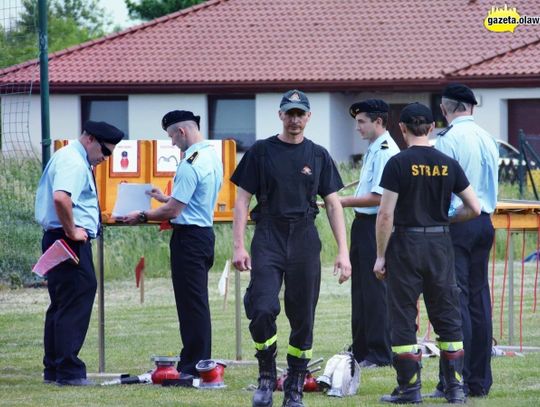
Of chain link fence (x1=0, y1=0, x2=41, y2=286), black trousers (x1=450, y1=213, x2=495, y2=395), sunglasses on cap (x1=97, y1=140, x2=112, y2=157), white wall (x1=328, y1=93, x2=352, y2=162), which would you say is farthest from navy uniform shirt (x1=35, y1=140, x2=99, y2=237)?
white wall (x1=328, y1=93, x2=352, y2=162)

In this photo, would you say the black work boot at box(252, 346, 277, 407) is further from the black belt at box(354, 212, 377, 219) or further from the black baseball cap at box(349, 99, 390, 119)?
the black baseball cap at box(349, 99, 390, 119)

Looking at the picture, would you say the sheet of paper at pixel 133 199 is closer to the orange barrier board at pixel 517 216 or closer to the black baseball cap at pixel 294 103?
the black baseball cap at pixel 294 103

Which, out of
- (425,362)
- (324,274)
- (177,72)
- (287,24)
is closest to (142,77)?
(177,72)

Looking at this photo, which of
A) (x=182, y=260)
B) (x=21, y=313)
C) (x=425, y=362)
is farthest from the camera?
(x=21, y=313)

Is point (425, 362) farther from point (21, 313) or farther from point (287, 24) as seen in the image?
point (287, 24)

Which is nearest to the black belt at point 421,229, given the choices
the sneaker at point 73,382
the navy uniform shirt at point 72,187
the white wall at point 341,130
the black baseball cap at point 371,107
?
the black baseball cap at point 371,107

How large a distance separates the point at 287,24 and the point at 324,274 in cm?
2227

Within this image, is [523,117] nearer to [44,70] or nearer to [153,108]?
[153,108]

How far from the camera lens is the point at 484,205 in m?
9.67

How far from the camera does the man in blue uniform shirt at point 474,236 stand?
9562mm

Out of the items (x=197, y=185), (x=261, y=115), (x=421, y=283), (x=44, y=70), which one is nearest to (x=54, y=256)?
(x=197, y=185)

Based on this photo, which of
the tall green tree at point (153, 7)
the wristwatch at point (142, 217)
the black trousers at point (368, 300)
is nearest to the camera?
the wristwatch at point (142, 217)

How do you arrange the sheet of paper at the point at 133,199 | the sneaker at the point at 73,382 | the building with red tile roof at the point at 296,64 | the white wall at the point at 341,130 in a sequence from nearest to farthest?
1. the sneaker at the point at 73,382
2. the sheet of paper at the point at 133,199
3. the building with red tile roof at the point at 296,64
4. the white wall at the point at 341,130

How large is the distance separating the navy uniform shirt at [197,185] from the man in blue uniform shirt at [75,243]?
56 centimetres
